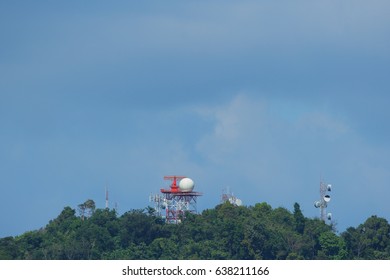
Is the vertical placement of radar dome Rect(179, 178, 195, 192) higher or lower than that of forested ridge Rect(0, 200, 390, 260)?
higher

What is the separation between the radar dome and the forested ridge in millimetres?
4119

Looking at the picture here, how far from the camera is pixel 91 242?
161 metres

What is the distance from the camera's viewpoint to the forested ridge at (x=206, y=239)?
514 ft

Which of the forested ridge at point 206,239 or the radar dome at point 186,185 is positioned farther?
the radar dome at point 186,185

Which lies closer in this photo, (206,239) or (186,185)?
(206,239)

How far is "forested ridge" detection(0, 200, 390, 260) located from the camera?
157 m

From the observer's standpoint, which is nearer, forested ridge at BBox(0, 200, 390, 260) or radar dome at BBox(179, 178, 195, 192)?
forested ridge at BBox(0, 200, 390, 260)

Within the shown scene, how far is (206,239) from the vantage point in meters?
162

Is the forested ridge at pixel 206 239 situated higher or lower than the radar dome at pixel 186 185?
lower

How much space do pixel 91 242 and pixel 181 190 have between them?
17.7m

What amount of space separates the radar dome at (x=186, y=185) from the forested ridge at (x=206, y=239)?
412 cm

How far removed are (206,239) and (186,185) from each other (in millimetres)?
12206
